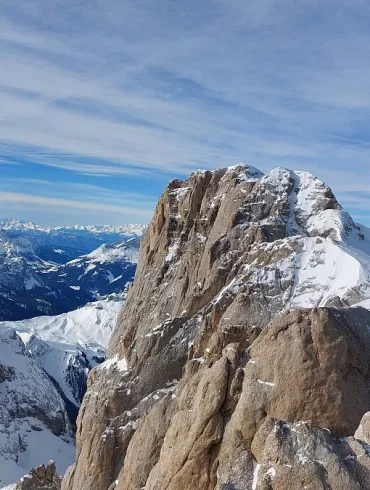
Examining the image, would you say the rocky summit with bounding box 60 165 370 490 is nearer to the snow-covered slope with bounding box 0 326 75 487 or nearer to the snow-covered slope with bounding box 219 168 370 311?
the snow-covered slope with bounding box 219 168 370 311

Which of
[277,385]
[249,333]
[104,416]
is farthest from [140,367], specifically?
[277,385]

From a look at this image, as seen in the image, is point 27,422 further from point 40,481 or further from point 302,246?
point 302,246

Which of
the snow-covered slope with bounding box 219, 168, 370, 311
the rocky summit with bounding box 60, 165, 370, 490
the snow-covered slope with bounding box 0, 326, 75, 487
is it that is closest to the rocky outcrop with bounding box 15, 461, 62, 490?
the rocky summit with bounding box 60, 165, 370, 490

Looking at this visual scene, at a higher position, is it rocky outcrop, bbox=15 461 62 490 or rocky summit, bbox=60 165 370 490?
rocky summit, bbox=60 165 370 490

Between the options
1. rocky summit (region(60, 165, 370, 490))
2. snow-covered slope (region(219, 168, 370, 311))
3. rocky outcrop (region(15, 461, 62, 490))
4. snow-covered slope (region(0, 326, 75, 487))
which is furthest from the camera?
snow-covered slope (region(0, 326, 75, 487))

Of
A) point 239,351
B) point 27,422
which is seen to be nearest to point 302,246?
point 239,351

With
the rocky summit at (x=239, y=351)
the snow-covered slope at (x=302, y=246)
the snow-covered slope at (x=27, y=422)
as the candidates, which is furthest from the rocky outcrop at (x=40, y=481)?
the snow-covered slope at (x=27, y=422)

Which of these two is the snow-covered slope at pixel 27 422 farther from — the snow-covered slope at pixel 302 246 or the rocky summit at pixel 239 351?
the snow-covered slope at pixel 302 246
